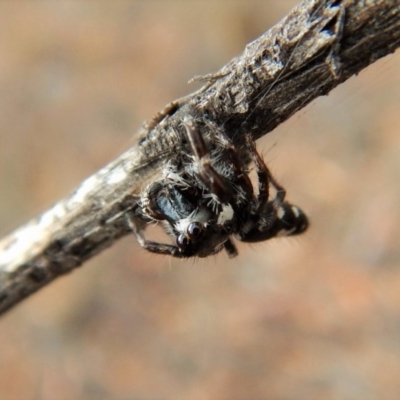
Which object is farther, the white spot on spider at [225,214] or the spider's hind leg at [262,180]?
the white spot on spider at [225,214]

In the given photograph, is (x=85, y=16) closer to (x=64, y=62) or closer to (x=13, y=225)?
(x=64, y=62)

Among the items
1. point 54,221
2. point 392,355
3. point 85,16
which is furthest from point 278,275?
point 85,16

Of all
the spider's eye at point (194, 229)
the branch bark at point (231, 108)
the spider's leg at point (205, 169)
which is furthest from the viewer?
the spider's eye at point (194, 229)

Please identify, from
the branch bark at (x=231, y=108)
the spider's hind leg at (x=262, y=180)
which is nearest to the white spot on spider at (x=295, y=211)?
the spider's hind leg at (x=262, y=180)

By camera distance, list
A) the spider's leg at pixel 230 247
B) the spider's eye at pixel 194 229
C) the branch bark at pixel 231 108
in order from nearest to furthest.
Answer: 1. the branch bark at pixel 231 108
2. the spider's eye at pixel 194 229
3. the spider's leg at pixel 230 247

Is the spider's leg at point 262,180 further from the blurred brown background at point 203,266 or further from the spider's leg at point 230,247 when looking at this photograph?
the blurred brown background at point 203,266

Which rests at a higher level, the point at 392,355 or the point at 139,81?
the point at 139,81

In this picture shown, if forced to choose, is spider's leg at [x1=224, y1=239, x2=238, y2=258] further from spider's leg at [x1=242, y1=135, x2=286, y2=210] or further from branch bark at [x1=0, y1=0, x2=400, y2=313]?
branch bark at [x1=0, y1=0, x2=400, y2=313]

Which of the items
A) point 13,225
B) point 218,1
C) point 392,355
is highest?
point 218,1
